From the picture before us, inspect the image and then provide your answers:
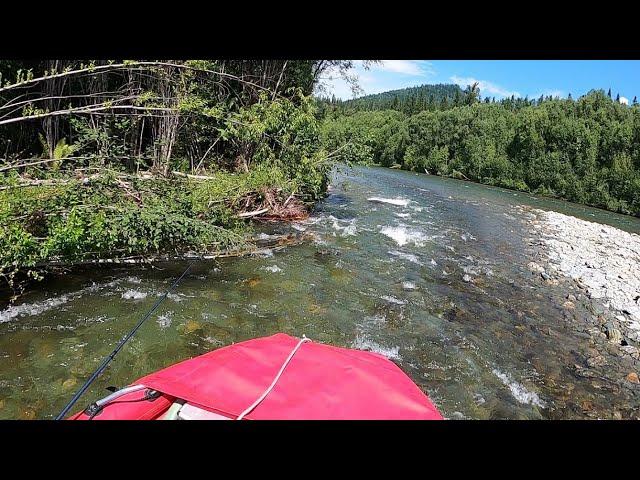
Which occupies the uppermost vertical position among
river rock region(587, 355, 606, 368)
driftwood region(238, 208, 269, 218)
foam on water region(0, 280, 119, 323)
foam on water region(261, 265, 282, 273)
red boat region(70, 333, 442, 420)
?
red boat region(70, 333, 442, 420)

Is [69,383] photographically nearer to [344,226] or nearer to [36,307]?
[36,307]

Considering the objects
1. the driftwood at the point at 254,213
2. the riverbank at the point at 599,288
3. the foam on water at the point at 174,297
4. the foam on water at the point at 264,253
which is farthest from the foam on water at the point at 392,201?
the foam on water at the point at 174,297

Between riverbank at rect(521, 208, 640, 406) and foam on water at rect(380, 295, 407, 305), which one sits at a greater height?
riverbank at rect(521, 208, 640, 406)

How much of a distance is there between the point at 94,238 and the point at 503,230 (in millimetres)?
15591

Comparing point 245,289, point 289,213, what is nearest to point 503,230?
point 289,213

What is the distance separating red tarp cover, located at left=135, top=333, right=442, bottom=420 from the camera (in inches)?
117

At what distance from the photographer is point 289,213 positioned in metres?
14.6

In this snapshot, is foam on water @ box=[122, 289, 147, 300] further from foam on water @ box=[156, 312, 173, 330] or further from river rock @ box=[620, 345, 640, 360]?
river rock @ box=[620, 345, 640, 360]

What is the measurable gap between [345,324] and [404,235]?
7308mm

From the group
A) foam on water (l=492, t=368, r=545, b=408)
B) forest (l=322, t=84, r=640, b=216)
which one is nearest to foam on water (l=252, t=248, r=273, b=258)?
foam on water (l=492, t=368, r=545, b=408)

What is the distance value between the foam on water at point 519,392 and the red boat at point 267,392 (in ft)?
10.9

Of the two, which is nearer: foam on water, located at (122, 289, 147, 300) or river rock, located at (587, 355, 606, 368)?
river rock, located at (587, 355, 606, 368)
